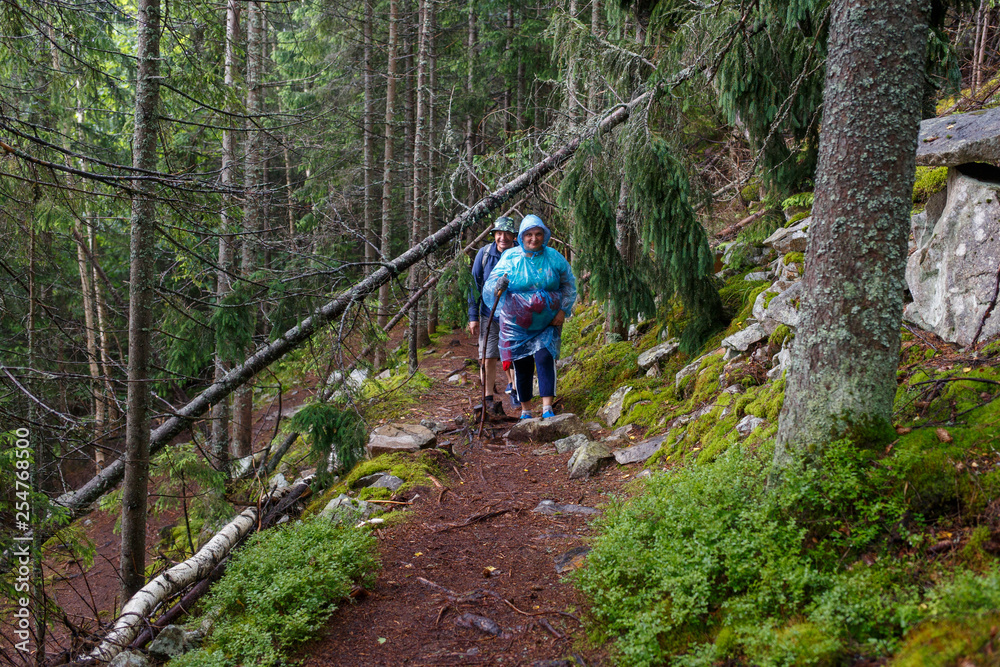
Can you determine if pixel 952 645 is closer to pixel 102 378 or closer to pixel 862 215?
pixel 862 215

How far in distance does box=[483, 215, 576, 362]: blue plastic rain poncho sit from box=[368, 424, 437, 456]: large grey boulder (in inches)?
Result: 53.9

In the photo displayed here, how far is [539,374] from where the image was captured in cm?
742

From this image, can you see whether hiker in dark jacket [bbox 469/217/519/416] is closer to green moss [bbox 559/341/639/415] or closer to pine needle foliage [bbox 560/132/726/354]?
green moss [bbox 559/341/639/415]

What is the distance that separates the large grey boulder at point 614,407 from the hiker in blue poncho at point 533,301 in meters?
0.65

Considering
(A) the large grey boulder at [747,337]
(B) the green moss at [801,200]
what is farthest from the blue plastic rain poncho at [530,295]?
(B) the green moss at [801,200]

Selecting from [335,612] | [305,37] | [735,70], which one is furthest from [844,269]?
[305,37]

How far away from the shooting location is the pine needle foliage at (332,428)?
5.80m

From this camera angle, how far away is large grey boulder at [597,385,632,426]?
7172 mm

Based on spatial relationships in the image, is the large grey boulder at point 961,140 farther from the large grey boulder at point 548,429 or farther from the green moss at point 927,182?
the large grey boulder at point 548,429

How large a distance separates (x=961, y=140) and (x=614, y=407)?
4210mm

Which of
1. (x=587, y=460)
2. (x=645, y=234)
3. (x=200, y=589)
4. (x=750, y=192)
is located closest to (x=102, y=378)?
(x=200, y=589)

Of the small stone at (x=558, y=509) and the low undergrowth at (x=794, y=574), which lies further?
the small stone at (x=558, y=509)

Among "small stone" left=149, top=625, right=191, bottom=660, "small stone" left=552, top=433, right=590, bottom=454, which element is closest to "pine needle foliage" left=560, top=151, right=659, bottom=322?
"small stone" left=552, top=433, right=590, bottom=454

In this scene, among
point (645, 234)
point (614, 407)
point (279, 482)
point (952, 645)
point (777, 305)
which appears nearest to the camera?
point (952, 645)
